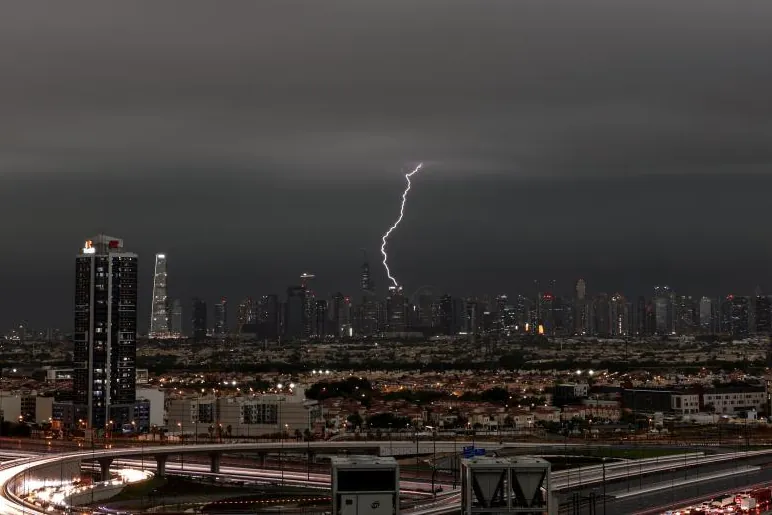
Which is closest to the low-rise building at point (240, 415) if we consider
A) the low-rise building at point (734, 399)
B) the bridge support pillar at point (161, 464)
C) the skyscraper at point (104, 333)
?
the skyscraper at point (104, 333)

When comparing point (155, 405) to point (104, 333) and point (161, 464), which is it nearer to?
point (104, 333)

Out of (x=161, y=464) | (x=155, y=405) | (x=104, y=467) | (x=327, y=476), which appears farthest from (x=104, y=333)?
(x=327, y=476)

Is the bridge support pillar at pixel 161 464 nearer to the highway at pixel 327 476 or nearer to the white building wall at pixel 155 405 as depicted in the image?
the highway at pixel 327 476

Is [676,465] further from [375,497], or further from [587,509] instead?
[375,497]

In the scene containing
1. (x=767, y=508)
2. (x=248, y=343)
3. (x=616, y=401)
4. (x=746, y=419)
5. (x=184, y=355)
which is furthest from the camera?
(x=248, y=343)

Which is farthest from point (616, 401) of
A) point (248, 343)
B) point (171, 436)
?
point (248, 343)

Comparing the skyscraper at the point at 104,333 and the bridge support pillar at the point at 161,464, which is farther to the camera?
the skyscraper at the point at 104,333

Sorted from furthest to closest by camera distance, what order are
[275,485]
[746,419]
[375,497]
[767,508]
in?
Result: [746,419] → [275,485] → [767,508] → [375,497]

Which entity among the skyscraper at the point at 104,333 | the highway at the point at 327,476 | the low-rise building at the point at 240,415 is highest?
the skyscraper at the point at 104,333
